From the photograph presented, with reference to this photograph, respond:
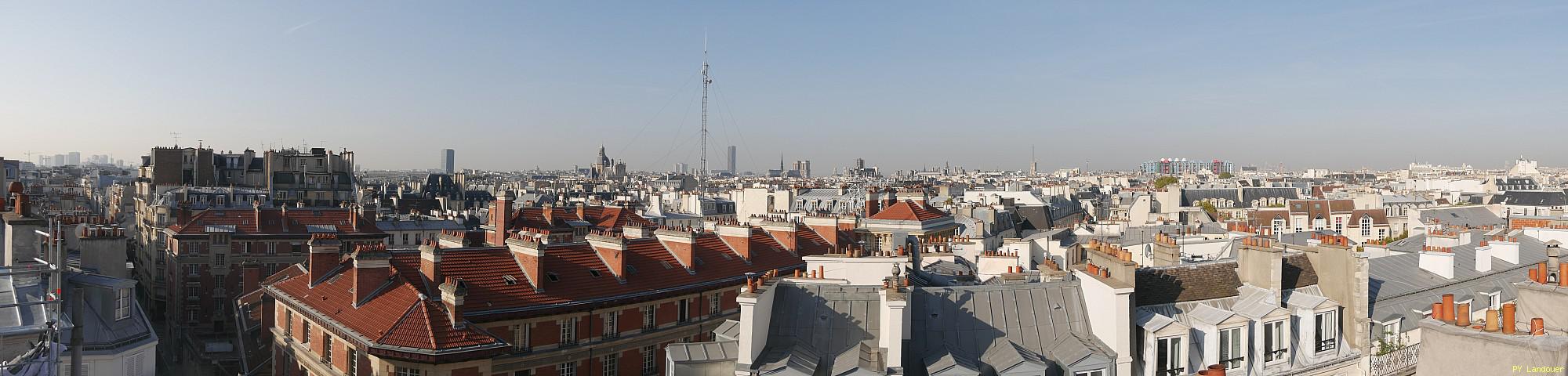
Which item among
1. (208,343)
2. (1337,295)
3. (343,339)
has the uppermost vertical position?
(1337,295)

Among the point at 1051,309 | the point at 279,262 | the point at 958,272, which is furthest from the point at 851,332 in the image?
the point at 279,262

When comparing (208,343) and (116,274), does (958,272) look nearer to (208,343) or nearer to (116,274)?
(116,274)

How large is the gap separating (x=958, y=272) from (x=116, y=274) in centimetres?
2259

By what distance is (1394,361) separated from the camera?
18188 millimetres

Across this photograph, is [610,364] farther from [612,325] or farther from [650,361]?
[650,361]

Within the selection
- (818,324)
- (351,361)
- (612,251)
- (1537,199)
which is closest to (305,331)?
(351,361)

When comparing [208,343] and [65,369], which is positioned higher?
[65,369]

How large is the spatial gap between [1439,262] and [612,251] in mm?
20986

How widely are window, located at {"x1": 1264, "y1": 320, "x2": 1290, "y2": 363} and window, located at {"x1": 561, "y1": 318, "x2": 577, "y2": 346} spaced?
16.2 m

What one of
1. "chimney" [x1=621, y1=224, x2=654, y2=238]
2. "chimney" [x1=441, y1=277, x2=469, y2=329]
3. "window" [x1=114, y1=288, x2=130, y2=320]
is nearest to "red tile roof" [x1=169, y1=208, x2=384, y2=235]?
"chimney" [x1=621, y1=224, x2=654, y2=238]

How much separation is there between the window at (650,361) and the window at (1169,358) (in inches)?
606

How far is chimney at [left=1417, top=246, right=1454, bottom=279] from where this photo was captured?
22875mm

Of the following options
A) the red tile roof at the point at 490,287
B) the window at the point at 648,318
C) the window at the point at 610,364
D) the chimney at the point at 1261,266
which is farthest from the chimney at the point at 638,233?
the chimney at the point at 1261,266

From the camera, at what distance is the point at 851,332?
50.0 ft
